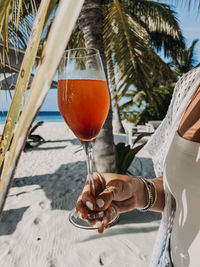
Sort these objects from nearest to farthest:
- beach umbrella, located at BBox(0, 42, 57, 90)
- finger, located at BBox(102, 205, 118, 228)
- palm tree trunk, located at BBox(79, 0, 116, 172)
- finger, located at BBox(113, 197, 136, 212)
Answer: beach umbrella, located at BBox(0, 42, 57, 90), finger, located at BBox(102, 205, 118, 228), finger, located at BBox(113, 197, 136, 212), palm tree trunk, located at BBox(79, 0, 116, 172)

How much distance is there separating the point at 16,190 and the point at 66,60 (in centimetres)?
388

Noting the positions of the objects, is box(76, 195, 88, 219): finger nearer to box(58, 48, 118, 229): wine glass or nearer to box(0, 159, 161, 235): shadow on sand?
box(58, 48, 118, 229): wine glass

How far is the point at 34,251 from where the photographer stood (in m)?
2.35

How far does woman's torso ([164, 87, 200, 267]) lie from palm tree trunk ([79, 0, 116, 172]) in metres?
1.79

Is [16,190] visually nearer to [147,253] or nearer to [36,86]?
[147,253]

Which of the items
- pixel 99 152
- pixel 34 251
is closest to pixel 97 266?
pixel 34 251

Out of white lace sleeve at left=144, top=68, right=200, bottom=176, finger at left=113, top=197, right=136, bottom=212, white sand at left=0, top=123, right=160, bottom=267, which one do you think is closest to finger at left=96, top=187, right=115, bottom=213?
finger at left=113, top=197, right=136, bottom=212

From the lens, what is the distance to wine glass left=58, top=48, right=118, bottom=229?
2.05ft

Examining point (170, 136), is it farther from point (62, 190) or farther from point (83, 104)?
point (62, 190)

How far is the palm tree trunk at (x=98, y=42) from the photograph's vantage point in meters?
2.65

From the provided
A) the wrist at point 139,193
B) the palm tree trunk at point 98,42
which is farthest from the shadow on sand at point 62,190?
the wrist at point 139,193

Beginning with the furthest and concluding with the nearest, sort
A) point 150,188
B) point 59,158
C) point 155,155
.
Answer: point 59,158
point 155,155
point 150,188

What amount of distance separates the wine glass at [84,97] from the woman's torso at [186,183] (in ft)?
1.29

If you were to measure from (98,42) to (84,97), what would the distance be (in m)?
2.28
